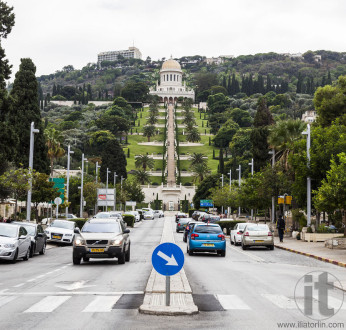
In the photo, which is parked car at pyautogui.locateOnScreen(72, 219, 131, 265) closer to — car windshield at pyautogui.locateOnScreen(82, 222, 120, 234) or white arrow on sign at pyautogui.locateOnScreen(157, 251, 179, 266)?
car windshield at pyautogui.locateOnScreen(82, 222, 120, 234)

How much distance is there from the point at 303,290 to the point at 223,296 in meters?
1.89

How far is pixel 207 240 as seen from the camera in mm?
26219

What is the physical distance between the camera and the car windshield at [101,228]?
2083cm

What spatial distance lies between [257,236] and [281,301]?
65.9 feet

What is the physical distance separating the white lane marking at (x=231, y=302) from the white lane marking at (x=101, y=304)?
205 cm

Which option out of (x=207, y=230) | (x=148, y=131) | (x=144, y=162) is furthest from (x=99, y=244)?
(x=148, y=131)

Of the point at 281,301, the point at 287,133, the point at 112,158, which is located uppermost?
the point at 112,158

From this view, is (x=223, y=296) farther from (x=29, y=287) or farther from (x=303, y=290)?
(x=29, y=287)

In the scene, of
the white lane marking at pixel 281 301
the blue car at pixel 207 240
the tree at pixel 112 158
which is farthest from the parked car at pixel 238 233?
the tree at pixel 112 158

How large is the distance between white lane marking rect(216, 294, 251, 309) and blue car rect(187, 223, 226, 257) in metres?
13.9

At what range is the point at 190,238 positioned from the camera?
87.1 feet

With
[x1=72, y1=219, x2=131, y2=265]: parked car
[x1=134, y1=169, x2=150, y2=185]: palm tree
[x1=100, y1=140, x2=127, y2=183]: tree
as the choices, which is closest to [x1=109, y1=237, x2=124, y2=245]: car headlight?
[x1=72, y1=219, x2=131, y2=265]: parked car

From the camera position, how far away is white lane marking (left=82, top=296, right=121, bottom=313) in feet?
33.0

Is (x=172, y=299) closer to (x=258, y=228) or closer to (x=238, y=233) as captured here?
(x=258, y=228)
